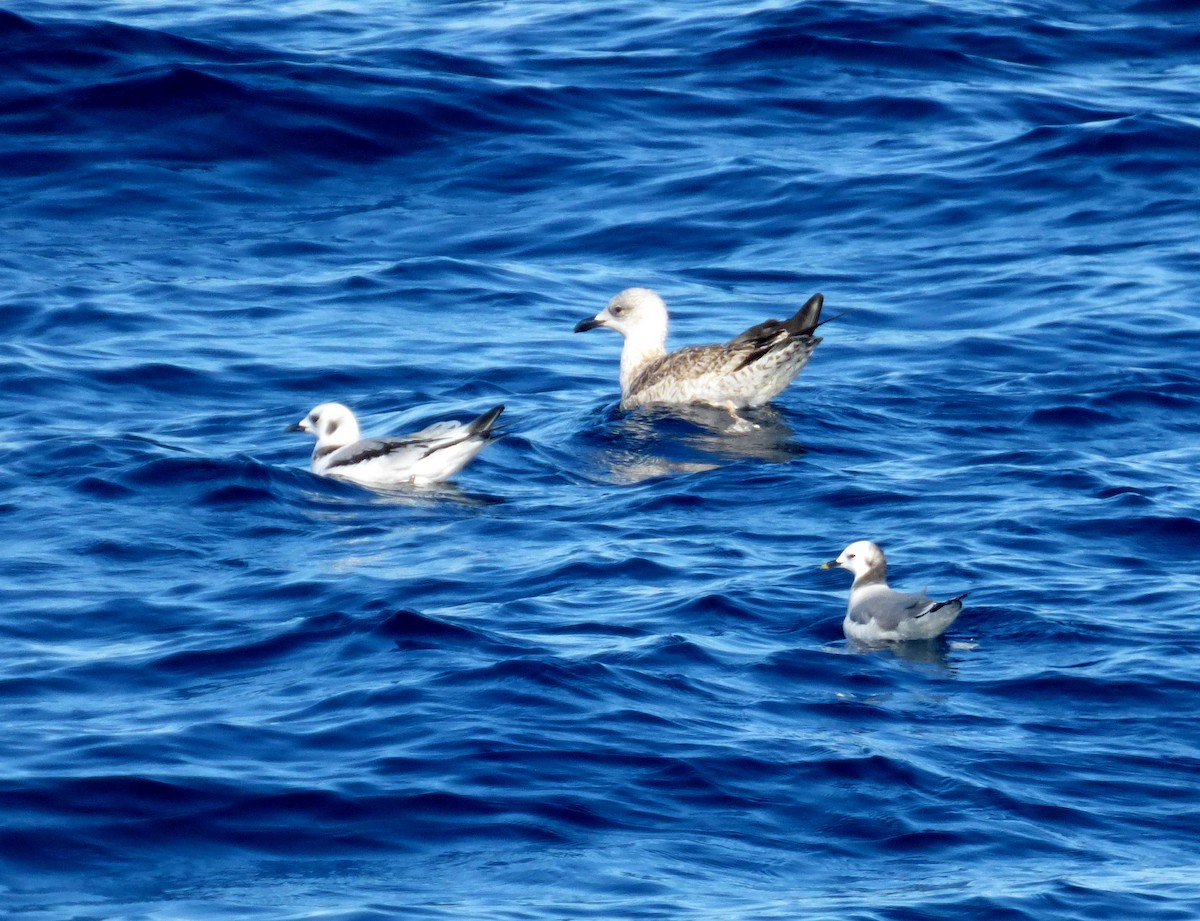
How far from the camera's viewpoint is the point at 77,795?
8.23m

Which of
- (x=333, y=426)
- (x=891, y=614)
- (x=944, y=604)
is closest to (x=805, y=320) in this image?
(x=333, y=426)

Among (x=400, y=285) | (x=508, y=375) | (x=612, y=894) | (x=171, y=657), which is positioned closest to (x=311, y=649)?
(x=171, y=657)

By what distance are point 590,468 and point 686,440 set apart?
116cm

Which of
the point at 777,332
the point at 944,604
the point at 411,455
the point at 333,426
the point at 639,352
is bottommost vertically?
the point at 944,604

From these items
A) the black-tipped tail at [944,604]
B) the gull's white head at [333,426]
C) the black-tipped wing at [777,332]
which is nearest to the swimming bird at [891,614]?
the black-tipped tail at [944,604]

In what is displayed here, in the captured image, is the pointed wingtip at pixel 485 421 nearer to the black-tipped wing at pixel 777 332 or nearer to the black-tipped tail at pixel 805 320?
the black-tipped wing at pixel 777 332

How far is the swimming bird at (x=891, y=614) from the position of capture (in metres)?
10.2

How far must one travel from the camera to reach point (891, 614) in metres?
10.3

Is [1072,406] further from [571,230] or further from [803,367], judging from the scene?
[571,230]

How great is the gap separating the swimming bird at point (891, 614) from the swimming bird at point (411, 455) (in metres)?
3.54

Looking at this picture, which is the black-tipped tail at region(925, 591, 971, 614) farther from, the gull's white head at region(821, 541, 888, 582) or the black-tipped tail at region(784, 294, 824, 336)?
the black-tipped tail at region(784, 294, 824, 336)

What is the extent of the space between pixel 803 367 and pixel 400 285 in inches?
162

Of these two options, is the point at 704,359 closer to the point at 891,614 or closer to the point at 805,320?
the point at 805,320

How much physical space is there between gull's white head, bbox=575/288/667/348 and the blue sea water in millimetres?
731
